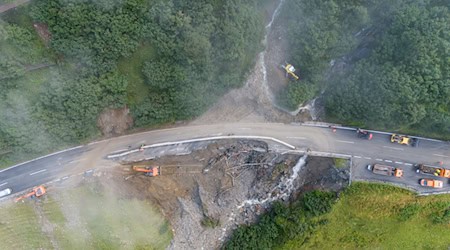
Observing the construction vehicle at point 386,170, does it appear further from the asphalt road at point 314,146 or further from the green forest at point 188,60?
the green forest at point 188,60

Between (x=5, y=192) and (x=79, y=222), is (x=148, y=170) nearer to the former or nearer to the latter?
(x=79, y=222)

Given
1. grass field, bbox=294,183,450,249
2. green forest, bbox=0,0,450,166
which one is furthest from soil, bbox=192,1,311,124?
grass field, bbox=294,183,450,249

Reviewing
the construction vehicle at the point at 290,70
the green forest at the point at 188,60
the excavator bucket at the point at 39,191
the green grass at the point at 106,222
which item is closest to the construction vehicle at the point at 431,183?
the green forest at the point at 188,60

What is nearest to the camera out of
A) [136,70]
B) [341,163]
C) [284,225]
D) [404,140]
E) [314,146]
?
[136,70]

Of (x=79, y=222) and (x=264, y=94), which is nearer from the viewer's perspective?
(x=79, y=222)

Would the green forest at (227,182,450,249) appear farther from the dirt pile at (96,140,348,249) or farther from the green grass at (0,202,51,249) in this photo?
the green grass at (0,202,51,249)

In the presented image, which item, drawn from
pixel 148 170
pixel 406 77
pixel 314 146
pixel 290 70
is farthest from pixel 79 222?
A: pixel 406 77

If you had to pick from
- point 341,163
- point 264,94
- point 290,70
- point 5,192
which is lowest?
point 341,163
